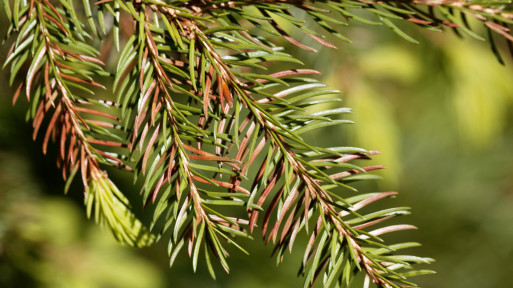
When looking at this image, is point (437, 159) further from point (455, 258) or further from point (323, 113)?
point (323, 113)

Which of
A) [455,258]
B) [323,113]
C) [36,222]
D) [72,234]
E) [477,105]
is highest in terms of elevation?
[323,113]

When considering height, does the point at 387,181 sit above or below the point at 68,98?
below

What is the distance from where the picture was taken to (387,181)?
0.88 meters

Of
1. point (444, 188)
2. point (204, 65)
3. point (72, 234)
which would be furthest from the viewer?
point (444, 188)

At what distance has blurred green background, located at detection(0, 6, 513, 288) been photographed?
0.71 metres

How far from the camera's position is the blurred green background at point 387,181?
0.71 m

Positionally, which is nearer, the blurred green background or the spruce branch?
the spruce branch

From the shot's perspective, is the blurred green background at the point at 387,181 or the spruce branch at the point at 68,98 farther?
the blurred green background at the point at 387,181

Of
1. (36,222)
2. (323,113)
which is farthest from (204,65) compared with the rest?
(36,222)

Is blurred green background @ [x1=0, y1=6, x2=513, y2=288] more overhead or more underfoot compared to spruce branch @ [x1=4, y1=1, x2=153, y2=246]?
more underfoot

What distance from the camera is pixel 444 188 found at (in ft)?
4.20

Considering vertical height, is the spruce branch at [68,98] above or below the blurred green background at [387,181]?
above

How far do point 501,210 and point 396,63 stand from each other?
65cm

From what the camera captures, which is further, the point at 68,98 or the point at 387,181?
the point at 387,181
